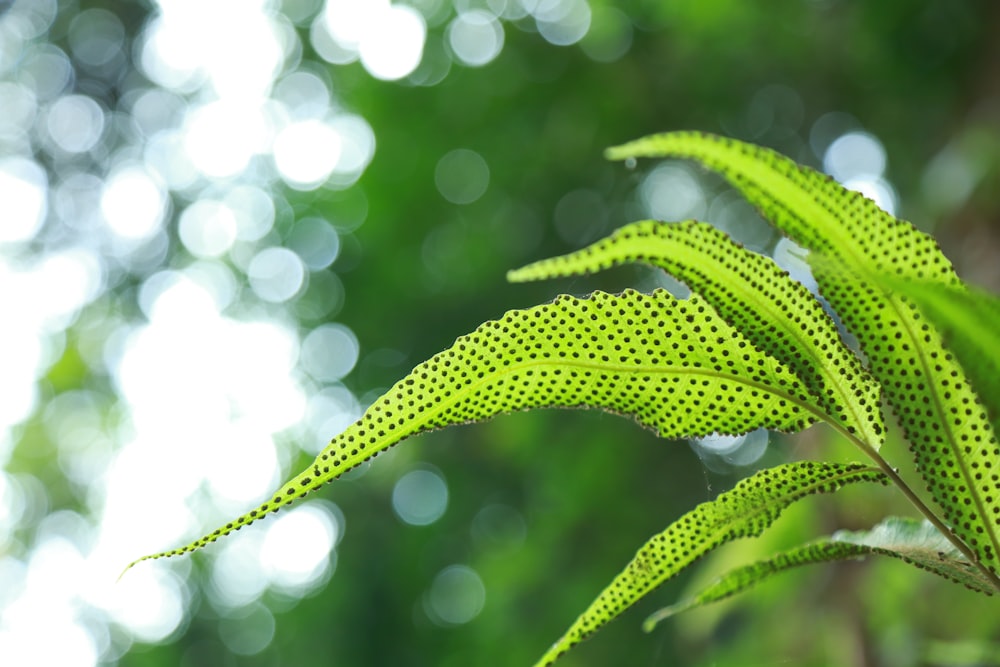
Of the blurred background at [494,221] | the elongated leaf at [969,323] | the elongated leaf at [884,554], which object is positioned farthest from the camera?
the blurred background at [494,221]

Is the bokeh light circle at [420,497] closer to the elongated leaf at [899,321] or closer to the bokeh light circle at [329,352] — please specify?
the bokeh light circle at [329,352]

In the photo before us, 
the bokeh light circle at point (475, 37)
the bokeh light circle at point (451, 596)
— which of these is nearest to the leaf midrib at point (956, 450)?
the bokeh light circle at point (475, 37)

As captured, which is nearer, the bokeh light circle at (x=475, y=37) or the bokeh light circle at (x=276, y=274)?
the bokeh light circle at (x=475, y=37)

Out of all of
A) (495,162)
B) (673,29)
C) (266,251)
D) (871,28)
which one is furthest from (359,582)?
(871,28)

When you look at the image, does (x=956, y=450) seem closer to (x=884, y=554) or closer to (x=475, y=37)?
(x=884, y=554)

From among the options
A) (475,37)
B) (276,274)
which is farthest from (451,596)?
(475,37)

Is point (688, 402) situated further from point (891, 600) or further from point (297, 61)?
point (297, 61)

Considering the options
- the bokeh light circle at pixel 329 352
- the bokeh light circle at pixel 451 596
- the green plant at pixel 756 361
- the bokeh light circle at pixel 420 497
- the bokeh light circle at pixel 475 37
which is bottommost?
the green plant at pixel 756 361
